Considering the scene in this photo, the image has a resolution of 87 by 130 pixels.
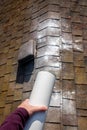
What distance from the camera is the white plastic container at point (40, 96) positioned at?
2035 millimetres

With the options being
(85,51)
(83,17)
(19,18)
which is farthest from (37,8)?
(85,51)

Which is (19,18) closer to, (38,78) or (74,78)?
(74,78)

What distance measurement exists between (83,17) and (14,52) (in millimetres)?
1519

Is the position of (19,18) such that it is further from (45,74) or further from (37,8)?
(45,74)

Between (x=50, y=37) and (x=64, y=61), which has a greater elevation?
(x=50, y=37)

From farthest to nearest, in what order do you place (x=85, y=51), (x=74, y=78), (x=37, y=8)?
(x=37, y=8) < (x=85, y=51) < (x=74, y=78)

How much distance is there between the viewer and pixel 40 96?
2104mm

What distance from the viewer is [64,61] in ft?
12.9

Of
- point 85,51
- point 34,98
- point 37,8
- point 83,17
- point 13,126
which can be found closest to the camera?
point 13,126

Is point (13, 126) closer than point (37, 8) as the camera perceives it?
Yes

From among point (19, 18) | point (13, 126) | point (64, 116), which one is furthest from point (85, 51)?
point (13, 126)

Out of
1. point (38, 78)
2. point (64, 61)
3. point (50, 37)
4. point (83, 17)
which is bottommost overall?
point (38, 78)

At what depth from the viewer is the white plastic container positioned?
6.68ft

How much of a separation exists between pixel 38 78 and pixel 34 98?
21 cm
